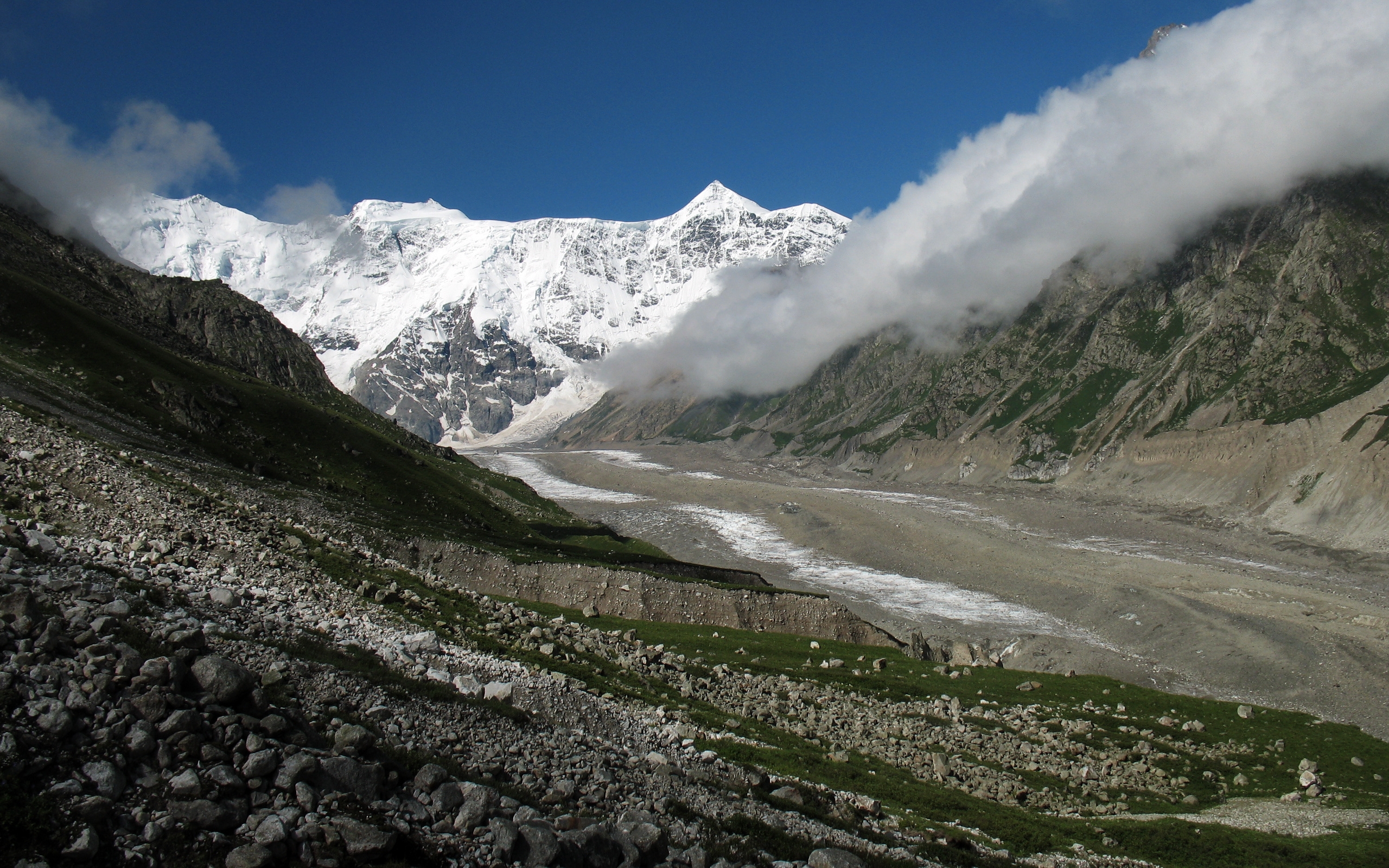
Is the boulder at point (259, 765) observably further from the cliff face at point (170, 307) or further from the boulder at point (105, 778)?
the cliff face at point (170, 307)

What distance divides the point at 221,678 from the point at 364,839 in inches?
183

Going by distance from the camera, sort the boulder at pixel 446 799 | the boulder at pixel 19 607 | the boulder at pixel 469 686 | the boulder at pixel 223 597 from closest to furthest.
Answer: the boulder at pixel 446 799, the boulder at pixel 19 607, the boulder at pixel 469 686, the boulder at pixel 223 597

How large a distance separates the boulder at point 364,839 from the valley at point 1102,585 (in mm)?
75747

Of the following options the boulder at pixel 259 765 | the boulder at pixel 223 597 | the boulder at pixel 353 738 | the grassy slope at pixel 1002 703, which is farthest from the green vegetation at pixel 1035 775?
the boulder at pixel 259 765

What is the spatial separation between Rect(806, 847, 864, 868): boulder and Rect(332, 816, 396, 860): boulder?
827 cm

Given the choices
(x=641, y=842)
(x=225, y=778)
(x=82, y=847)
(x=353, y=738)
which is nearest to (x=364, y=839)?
(x=225, y=778)

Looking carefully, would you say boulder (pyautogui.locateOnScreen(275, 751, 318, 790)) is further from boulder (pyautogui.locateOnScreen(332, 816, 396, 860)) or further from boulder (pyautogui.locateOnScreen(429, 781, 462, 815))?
boulder (pyautogui.locateOnScreen(429, 781, 462, 815))

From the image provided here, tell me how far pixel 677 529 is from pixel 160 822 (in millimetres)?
156669

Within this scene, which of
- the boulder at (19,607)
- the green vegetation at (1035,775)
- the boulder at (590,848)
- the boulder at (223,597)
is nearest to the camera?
the boulder at (590,848)

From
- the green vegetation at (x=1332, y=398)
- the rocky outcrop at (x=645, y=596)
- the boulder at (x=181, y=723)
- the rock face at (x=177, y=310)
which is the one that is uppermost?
the green vegetation at (x=1332, y=398)

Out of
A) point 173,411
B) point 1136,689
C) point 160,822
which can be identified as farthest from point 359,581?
point 1136,689

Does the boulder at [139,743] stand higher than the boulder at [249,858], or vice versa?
the boulder at [139,743]

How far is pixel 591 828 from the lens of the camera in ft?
45.4

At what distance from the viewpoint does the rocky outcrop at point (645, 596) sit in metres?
54.1
